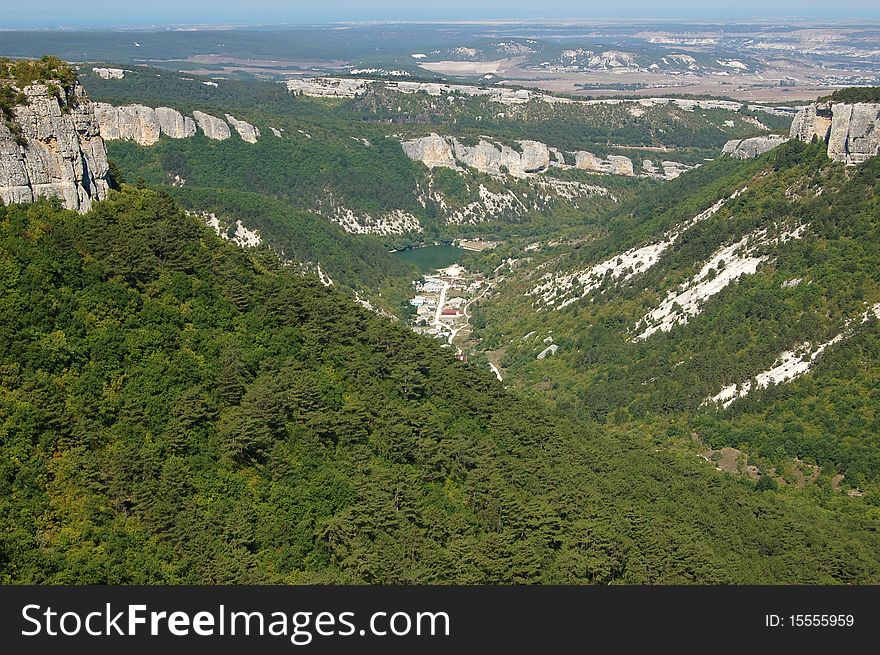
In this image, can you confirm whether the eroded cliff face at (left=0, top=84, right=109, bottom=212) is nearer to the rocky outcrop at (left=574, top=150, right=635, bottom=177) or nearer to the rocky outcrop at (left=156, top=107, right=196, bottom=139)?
the rocky outcrop at (left=156, top=107, right=196, bottom=139)

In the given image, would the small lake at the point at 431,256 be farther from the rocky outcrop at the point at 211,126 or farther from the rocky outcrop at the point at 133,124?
the rocky outcrop at the point at 133,124

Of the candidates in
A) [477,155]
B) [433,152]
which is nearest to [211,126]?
[433,152]

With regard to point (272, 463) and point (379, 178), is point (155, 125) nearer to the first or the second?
point (379, 178)

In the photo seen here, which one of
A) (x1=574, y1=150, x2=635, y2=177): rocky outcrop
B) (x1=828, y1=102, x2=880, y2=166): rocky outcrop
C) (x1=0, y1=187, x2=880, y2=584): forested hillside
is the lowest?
(x1=0, y1=187, x2=880, y2=584): forested hillside

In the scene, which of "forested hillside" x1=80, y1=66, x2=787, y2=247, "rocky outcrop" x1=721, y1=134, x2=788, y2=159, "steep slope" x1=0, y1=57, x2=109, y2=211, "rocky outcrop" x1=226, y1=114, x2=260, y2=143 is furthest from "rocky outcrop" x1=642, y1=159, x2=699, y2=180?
"steep slope" x1=0, y1=57, x2=109, y2=211

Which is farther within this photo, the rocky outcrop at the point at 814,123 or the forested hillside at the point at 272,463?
the rocky outcrop at the point at 814,123

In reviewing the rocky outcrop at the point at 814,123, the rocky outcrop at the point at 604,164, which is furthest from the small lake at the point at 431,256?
the rocky outcrop at the point at 814,123
